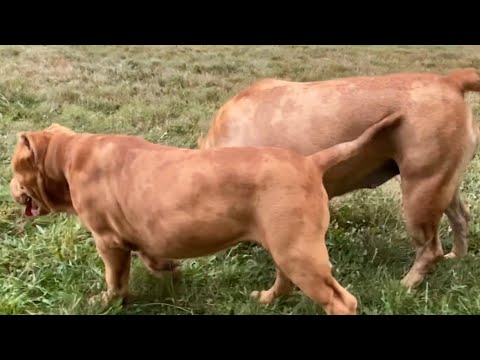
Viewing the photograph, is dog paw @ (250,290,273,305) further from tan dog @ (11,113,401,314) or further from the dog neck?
the dog neck

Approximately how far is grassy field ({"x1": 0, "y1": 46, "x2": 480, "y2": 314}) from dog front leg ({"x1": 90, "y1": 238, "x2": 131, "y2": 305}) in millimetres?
83

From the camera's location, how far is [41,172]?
3.86 meters

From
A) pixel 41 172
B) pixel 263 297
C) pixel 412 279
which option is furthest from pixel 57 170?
pixel 412 279

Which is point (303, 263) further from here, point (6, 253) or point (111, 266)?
point (6, 253)

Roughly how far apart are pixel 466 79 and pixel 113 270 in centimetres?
229

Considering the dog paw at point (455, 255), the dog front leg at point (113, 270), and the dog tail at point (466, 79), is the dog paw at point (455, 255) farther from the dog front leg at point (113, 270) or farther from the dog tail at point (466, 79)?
the dog front leg at point (113, 270)

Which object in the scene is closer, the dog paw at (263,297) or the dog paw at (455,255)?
the dog paw at (263,297)

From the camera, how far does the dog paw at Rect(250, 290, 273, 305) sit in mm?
3958

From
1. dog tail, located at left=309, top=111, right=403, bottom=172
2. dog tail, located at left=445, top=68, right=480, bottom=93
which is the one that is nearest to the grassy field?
dog tail, located at left=309, top=111, right=403, bottom=172

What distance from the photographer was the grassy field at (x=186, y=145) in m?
3.97

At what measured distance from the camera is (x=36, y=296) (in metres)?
4.02

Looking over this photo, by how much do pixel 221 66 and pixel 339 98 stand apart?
15.0 ft

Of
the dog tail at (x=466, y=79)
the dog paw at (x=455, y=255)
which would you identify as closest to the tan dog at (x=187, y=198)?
the dog tail at (x=466, y=79)

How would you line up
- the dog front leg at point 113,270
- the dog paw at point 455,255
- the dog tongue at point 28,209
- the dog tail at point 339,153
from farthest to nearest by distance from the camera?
the dog paw at point 455,255
the dog tongue at point 28,209
the dog front leg at point 113,270
the dog tail at point 339,153
